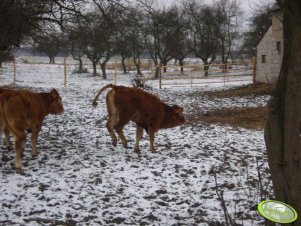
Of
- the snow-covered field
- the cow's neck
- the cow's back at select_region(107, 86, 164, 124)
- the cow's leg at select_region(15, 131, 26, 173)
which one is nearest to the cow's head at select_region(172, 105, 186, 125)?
the cow's back at select_region(107, 86, 164, 124)

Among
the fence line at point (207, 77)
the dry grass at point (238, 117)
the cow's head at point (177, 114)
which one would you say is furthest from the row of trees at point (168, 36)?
the fence line at point (207, 77)

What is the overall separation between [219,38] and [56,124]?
114 ft

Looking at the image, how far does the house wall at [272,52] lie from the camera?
23641 mm

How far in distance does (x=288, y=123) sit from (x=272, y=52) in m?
21.7

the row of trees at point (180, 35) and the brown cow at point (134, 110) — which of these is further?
the row of trees at point (180, 35)

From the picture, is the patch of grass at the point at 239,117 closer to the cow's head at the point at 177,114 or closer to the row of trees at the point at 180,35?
the cow's head at the point at 177,114

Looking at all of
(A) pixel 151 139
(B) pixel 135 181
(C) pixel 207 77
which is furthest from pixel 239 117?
(C) pixel 207 77

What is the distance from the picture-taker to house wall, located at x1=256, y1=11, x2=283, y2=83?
931 inches

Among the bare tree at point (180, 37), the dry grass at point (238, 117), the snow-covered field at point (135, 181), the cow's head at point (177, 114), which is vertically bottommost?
the snow-covered field at point (135, 181)

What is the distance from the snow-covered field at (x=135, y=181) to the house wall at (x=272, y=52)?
49.3 ft

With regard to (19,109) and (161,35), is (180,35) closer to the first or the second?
(161,35)

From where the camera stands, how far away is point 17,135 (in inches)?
255

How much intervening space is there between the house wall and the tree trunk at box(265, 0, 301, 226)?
2012 centimetres

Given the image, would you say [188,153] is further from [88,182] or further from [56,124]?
[56,124]
